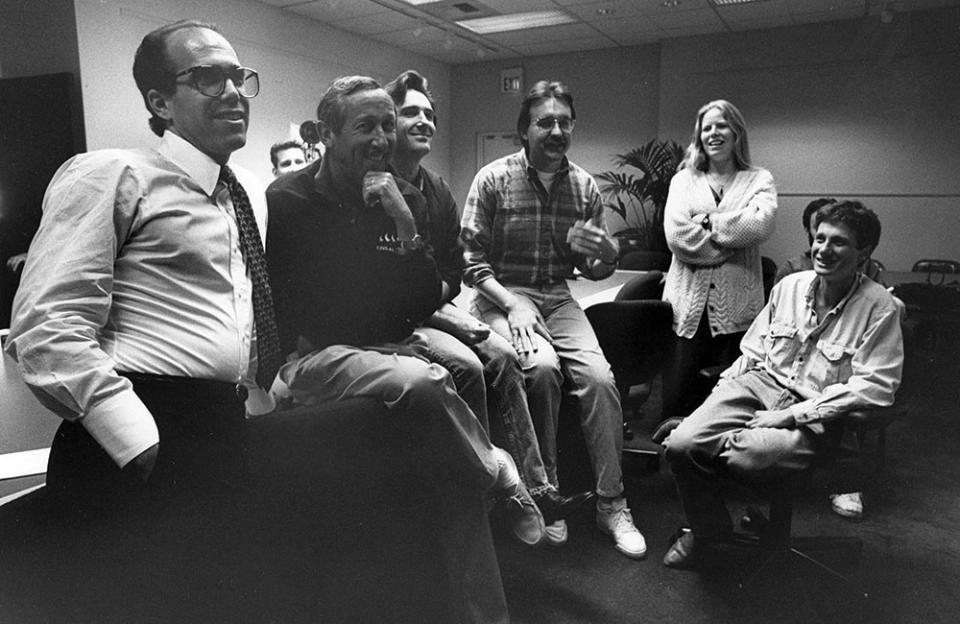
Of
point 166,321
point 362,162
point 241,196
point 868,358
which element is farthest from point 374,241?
point 868,358

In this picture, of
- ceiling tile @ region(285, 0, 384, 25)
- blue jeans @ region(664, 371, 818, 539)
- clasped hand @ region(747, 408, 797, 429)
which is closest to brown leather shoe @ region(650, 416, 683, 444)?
blue jeans @ region(664, 371, 818, 539)

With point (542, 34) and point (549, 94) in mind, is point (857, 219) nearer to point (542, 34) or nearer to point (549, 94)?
point (549, 94)

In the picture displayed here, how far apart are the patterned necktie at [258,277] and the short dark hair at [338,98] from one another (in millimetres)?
330

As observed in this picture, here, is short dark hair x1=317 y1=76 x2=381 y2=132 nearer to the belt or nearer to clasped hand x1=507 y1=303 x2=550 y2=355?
the belt

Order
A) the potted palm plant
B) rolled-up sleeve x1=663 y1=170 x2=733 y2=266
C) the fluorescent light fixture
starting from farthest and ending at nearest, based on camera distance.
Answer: the potted palm plant, the fluorescent light fixture, rolled-up sleeve x1=663 y1=170 x2=733 y2=266

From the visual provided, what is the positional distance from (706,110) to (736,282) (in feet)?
2.19

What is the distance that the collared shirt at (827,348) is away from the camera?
1653 millimetres

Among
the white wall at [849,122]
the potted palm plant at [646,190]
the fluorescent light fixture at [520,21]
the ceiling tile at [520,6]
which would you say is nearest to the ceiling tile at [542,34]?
the fluorescent light fixture at [520,21]

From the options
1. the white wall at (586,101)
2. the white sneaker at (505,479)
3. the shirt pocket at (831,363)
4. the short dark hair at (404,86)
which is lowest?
the white sneaker at (505,479)

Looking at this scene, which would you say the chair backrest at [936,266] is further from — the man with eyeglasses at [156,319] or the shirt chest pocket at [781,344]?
the man with eyeglasses at [156,319]

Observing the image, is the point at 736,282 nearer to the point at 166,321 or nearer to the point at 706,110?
the point at 706,110

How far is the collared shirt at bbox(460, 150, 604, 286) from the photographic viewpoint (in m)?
2.11

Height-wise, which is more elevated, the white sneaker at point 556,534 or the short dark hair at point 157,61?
the short dark hair at point 157,61

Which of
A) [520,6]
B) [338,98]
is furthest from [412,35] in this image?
[338,98]
